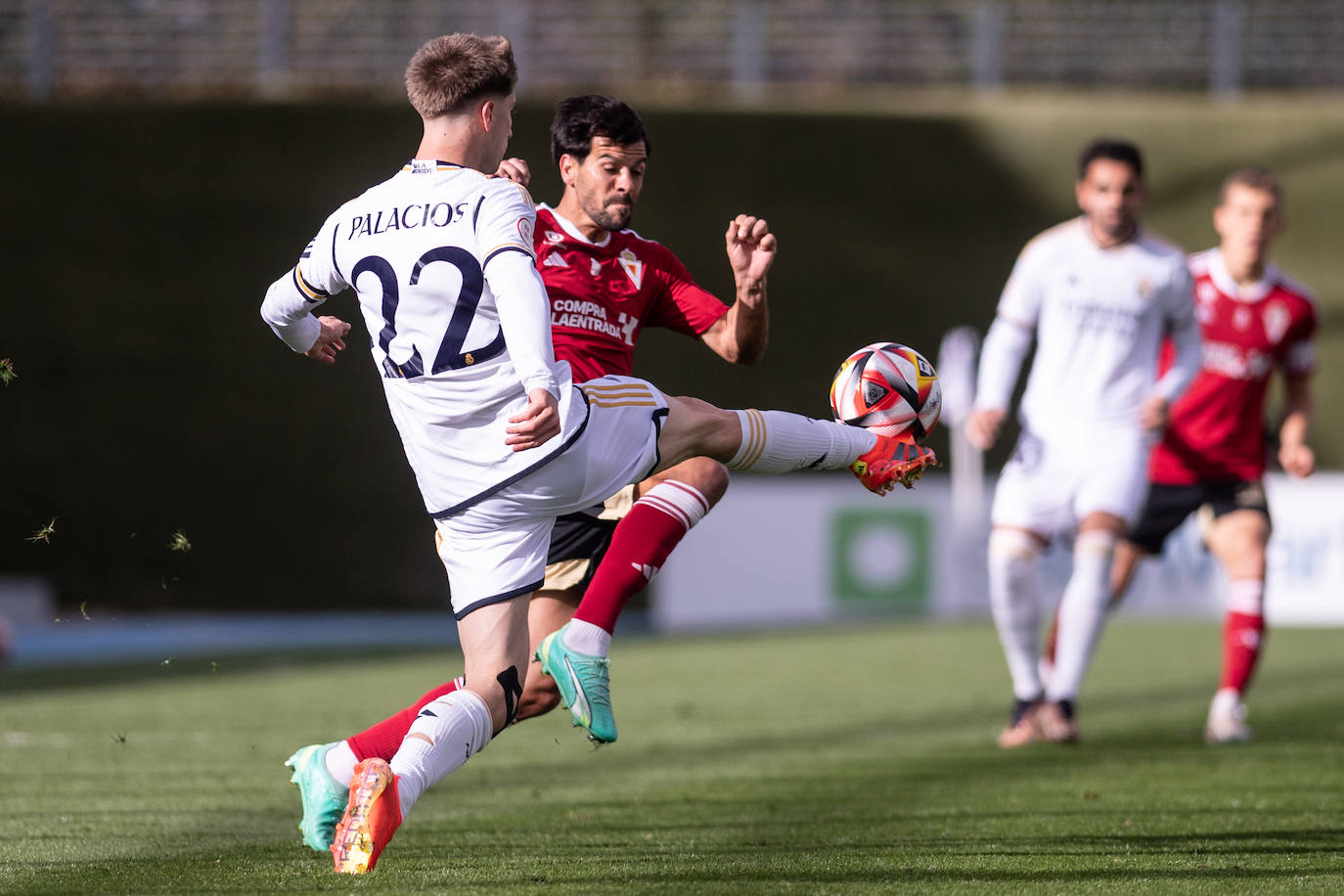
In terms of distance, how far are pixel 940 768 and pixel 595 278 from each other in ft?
8.05

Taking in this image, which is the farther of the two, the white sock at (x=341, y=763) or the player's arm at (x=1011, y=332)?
the player's arm at (x=1011, y=332)

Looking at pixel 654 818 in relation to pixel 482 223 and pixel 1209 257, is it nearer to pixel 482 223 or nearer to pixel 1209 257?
pixel 482 223

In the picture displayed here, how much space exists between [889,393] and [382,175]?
13.5 meters

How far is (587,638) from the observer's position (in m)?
4.33

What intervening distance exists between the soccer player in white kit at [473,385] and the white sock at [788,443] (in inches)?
8.1

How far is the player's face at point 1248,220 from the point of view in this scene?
7.31 m

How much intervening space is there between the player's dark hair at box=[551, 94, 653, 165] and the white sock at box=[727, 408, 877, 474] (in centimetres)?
87

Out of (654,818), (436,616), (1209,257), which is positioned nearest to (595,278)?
(654,818)

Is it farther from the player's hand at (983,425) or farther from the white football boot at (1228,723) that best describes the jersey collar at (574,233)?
the white football boot at (1228,723)

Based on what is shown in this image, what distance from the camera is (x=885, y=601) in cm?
1526

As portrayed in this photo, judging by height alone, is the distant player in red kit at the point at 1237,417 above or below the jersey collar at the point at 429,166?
below

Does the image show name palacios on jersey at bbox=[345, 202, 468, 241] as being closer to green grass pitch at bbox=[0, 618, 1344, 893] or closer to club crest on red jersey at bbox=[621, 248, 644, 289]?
club crest on red jersey at bbox=[621, 248, 644, 289]

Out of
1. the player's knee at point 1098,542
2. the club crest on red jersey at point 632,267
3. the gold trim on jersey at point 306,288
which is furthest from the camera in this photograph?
the player's knee at point 1098,542

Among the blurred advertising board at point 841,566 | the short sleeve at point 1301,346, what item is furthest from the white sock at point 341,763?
the blurred advertising board at point 841,566
